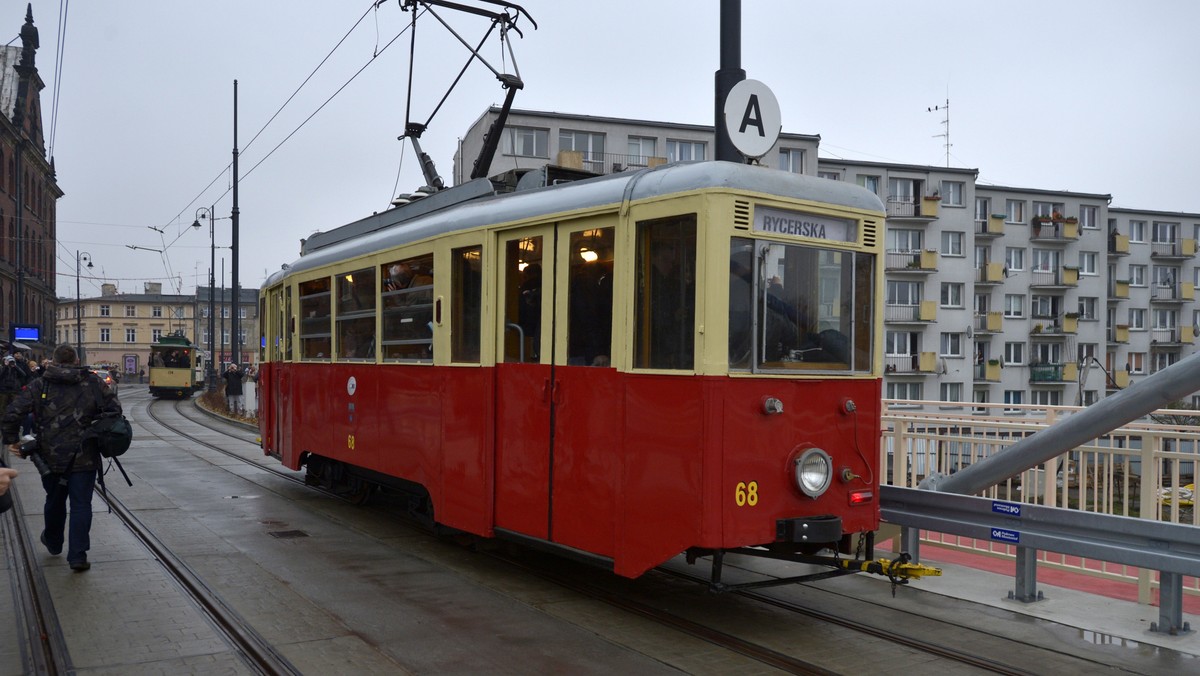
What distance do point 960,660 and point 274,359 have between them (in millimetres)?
10286

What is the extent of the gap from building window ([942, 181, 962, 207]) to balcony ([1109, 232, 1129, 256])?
1295 cm

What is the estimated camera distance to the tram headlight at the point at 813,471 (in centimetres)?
620

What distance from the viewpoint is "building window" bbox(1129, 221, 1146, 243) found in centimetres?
5878

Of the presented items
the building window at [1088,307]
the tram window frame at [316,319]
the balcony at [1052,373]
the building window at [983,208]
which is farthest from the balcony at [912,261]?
the tram window frame at [316,319]

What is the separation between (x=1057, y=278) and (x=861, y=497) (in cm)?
5251

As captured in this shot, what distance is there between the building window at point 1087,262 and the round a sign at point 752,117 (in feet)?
174

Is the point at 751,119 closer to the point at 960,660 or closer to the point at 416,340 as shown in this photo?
the point at 416,340

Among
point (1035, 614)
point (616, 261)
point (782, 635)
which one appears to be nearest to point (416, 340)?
point (616, 261)

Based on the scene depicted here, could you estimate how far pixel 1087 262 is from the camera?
5472cm

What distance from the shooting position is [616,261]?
257 inches

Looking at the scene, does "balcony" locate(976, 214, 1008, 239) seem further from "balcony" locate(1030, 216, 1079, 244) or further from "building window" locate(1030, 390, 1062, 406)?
"building window" locate(1030, 390, 1062, 406)

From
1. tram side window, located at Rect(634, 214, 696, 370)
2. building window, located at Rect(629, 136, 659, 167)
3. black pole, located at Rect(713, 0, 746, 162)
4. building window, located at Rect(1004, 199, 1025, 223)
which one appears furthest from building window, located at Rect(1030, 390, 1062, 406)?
tram side window, located at Rect(634, 214, 696, 370)

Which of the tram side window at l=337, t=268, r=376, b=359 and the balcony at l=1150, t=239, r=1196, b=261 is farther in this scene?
the balcony at l=1150, t=239, r=1196, b=261

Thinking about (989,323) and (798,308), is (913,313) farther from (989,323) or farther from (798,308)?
(798,308)
